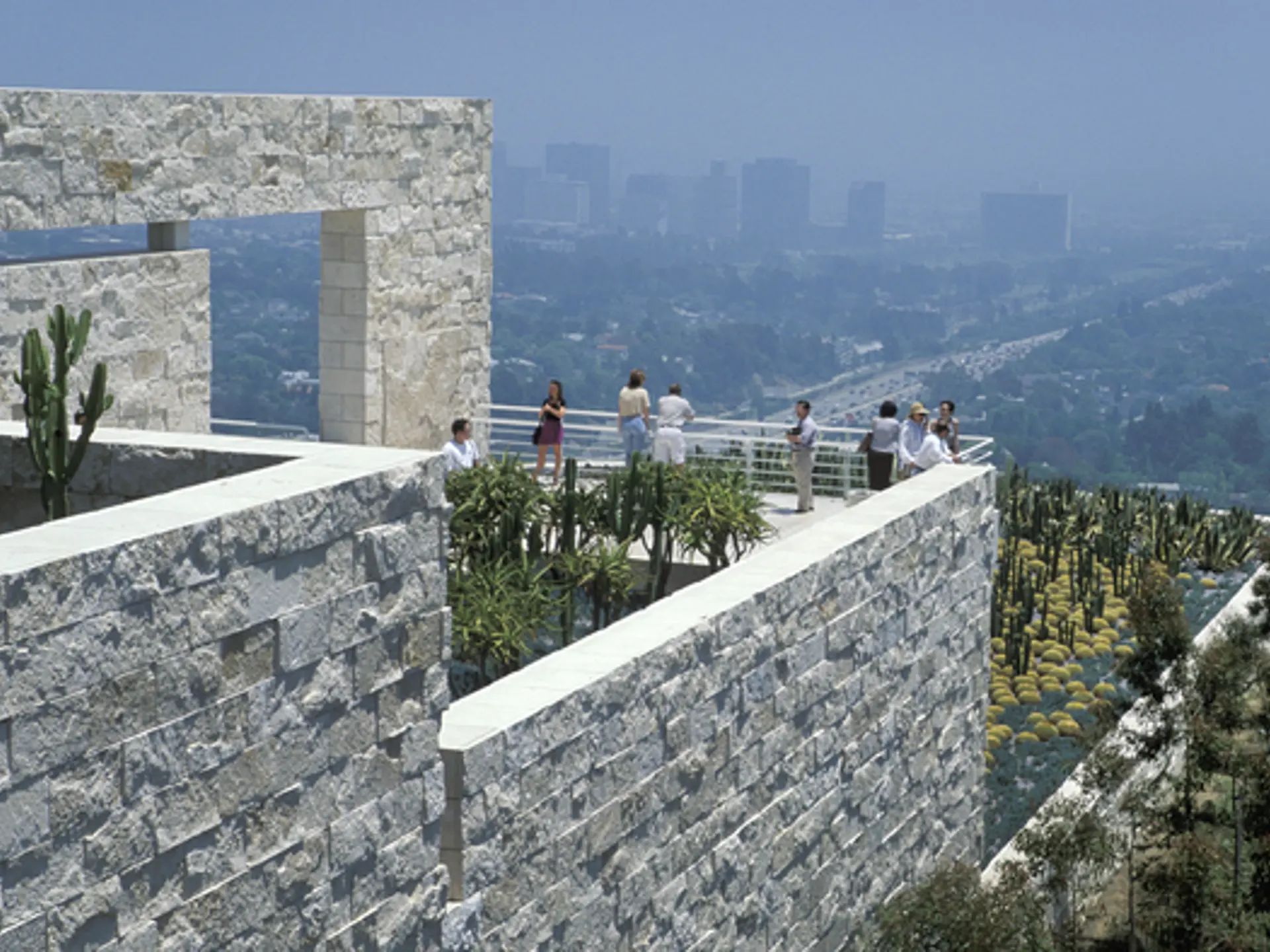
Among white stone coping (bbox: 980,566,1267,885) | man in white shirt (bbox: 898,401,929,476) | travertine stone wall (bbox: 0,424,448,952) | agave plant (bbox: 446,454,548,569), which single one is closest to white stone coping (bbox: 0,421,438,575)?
travertine stone wall (bbox: 0,424,448,952)

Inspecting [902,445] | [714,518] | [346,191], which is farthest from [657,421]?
[714,518]

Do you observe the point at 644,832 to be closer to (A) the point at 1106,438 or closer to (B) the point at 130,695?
(B) the point at 130,695

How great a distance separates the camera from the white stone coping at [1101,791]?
45.7 feet

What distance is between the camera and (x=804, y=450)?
17.2 m

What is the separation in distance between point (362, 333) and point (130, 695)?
10761 mm

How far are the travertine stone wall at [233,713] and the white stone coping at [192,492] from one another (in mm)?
15

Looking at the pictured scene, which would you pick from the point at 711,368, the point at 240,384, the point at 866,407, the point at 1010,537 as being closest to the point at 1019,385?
the point at 866,407

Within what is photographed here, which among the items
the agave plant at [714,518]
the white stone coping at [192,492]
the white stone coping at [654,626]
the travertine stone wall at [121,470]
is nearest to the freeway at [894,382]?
the agave plant at [714,518]

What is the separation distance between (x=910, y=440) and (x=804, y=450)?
92 cm

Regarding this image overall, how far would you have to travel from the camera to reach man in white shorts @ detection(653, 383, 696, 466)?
1766 centimetres

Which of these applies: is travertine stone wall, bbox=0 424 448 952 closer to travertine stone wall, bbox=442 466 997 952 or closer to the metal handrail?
travertine stone wall, bbox=442 466 997 952

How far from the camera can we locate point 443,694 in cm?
804

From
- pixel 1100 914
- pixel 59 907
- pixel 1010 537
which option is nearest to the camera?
pixel 59 907

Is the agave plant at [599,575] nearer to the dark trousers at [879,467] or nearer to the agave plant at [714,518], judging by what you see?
the agave plant at [714,518]
